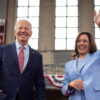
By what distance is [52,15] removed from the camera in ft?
29.9

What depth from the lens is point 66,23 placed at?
927 centimetres

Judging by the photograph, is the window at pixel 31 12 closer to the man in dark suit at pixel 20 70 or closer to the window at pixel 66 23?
the window at pixel 66 23

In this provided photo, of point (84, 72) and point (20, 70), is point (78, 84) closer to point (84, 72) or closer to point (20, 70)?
point (84, 72)

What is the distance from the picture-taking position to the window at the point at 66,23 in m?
9.12

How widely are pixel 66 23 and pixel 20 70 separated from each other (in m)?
7.63

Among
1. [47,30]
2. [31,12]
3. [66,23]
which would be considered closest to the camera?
[47,30]

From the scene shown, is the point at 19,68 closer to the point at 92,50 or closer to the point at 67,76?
the point at 67,76

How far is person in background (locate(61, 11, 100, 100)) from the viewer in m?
1.76

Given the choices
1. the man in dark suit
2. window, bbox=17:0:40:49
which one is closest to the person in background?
the man in dark suit

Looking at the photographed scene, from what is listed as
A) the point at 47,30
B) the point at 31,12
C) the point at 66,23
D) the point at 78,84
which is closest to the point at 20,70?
the point at 78,84

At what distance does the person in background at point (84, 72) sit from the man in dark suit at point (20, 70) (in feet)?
0.91

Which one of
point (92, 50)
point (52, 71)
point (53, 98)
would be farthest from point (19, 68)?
point (52, 71)

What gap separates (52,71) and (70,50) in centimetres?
129

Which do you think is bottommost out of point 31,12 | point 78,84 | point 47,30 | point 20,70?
point 78,84
